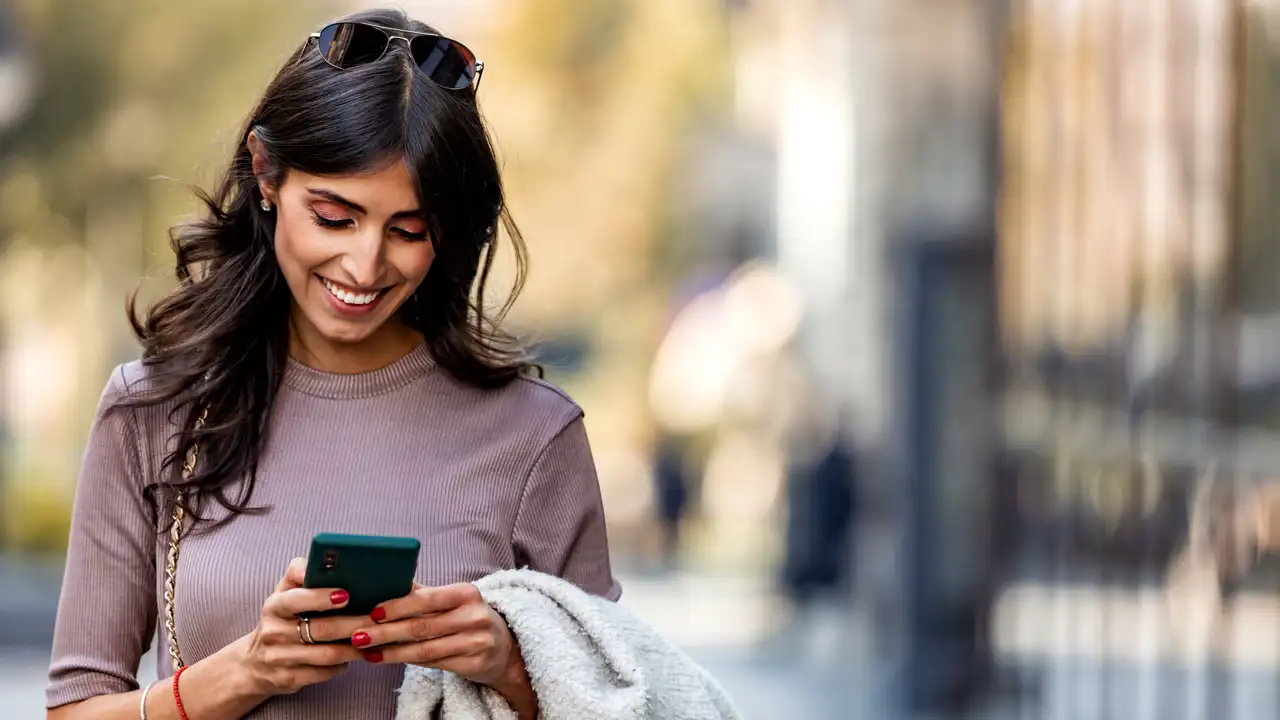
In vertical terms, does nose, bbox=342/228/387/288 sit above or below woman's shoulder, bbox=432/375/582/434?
above

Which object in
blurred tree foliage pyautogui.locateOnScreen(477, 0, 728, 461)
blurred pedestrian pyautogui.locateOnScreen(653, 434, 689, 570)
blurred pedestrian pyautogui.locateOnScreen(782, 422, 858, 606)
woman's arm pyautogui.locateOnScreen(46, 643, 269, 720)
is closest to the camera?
woman's arm pyautogui.locateOnScreen(46, 643, 269, 720)

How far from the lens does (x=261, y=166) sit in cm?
297

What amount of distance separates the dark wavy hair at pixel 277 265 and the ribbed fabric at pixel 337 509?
0.13 ft

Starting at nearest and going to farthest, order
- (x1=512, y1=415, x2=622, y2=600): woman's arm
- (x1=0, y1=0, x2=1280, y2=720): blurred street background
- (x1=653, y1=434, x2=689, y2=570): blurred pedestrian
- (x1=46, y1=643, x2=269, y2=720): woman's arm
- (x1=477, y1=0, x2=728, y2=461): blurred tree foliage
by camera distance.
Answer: (x1=46, y1=643, x2=269, y2=720): woman's arm < (x1=512, y1=415, x2=622, y2=600): woman's arm < (x1=0, y1=0, x2=1280, y2=720): blurred street background < (x1=653, y1=434, x2=689, y2=570): blurred pedestrian < (x1=477, y1=0, x2=728, y2=461): blurred tree foliage

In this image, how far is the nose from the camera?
2818mm

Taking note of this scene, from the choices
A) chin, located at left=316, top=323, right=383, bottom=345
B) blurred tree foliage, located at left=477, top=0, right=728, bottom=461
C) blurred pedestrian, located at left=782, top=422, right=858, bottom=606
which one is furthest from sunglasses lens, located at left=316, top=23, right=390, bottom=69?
blurred tree foliage, located at left=477, top=0, right=728, bottom=461

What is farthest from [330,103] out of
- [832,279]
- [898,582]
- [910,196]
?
[832,279]

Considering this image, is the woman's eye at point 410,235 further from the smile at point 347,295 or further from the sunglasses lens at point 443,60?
the sunglasses lens at point 443,60

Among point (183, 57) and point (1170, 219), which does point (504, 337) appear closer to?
point (1170, 219)

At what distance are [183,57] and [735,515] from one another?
7.70 meters

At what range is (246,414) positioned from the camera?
2.96 m

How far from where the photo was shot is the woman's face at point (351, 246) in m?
2.83

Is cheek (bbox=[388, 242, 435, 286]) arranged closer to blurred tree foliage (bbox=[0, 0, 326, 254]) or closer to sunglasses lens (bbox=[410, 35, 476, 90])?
sunglasses lens (bbox=[410, 35, 476, 90])

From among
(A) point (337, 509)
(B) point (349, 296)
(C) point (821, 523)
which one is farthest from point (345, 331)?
(C) point (821, 523)
